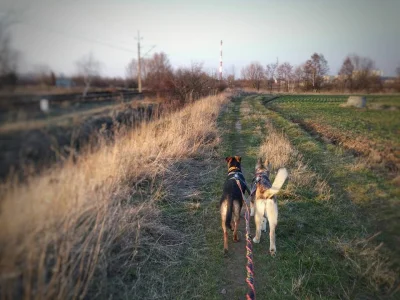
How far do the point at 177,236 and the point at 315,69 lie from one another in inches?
140

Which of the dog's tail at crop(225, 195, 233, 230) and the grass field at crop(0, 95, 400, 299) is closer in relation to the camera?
the grass field at crop(0, 95, 400, 299)

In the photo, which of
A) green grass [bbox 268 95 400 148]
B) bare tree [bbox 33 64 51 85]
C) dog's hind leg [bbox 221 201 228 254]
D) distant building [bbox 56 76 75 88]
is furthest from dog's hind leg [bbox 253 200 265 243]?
bare tree [bbox 33 64 51 85]

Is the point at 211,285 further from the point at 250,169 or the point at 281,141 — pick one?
the point at 281,141

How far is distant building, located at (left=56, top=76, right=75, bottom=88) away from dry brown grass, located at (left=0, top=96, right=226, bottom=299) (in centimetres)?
68

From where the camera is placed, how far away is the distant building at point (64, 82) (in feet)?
6.79

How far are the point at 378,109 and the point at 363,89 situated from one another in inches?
15.4

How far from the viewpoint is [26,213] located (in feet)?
5.97

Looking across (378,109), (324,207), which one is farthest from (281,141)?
(378,109)

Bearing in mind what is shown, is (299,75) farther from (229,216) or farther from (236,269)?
(236,269)

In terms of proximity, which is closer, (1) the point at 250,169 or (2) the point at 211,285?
(2) the point at 211,285

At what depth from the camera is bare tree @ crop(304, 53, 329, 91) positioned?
12.6 ft

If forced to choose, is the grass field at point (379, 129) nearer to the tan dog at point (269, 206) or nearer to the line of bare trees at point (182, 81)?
the tan dog at point (269, 206)

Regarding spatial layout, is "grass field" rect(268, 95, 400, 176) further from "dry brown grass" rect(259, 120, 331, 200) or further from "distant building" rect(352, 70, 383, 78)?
"dry brown grass" rect(259, 120, 331, 200)

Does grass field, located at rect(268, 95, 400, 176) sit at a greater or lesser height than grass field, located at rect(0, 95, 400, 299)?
greater
